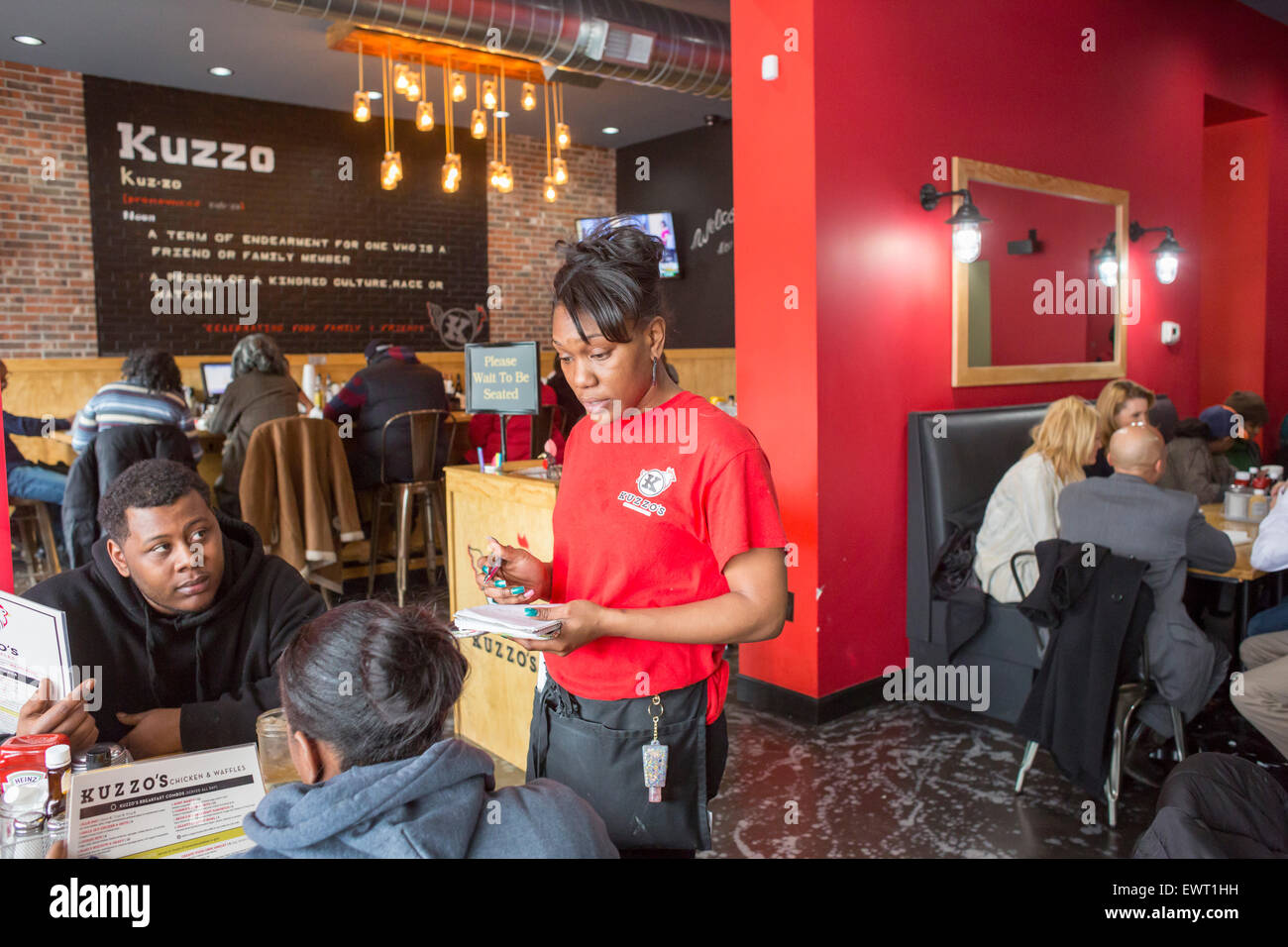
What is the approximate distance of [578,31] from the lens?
5551mm

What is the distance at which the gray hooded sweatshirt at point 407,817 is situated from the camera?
1.03 metres

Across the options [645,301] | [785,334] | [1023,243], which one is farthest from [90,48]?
[645,301]

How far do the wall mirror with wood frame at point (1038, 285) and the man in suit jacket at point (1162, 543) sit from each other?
54.3 inches

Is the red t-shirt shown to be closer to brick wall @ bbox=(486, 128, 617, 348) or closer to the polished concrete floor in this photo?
the polished concrete floor

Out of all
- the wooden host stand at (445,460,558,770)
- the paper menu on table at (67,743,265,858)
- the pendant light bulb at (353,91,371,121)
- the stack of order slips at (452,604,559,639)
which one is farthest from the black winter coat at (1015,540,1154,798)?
the pendant light bulb at (353,91,371,121)

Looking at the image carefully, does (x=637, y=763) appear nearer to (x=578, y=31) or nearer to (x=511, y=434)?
(x=511, y=434)

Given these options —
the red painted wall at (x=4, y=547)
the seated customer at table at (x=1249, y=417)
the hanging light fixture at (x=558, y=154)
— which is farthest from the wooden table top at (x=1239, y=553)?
the hanging light fixture at (x=558, y=154)

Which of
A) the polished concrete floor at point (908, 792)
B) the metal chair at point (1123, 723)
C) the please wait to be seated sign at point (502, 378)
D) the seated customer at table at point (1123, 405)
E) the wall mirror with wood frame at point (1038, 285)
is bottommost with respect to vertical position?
the polished concrete floor at point (908, 792)

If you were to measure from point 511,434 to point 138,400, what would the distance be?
1.75 meters

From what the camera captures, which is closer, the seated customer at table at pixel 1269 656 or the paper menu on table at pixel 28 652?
the paper menu on table at pixel 28 652

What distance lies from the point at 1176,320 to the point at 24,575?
698cm

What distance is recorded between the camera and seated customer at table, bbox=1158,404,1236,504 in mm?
4426

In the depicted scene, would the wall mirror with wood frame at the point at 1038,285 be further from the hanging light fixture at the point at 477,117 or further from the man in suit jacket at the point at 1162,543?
the hanging light fixture at the point at 477,117
